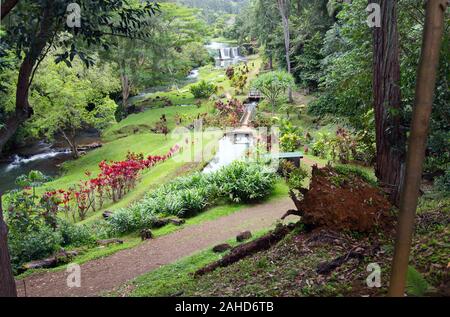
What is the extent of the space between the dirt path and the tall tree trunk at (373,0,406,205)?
11.7ft

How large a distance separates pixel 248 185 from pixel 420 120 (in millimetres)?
9058

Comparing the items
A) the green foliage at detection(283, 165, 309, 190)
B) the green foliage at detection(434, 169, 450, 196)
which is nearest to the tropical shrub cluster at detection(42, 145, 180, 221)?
A: the green foliage at detection(283, 165, 309, 190)

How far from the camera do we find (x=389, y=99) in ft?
19.8

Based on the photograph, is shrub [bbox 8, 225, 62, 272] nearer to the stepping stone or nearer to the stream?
the stepping stone

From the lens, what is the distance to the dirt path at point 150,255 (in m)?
6.77

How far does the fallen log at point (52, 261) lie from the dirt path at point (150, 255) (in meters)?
0.41

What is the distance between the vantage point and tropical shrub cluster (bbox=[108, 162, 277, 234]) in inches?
408

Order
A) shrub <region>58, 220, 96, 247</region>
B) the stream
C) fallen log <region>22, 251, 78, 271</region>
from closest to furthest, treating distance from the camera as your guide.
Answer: fallen log <region>22, 251, 78, 271</region>
shrub <region>58, 220, 96, 247</region>
the stream

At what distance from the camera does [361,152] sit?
45.9 feet

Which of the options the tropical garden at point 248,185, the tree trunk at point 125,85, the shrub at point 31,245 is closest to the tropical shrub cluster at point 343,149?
the tropical garden at point 248,185

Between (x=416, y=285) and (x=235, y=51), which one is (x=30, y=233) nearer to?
(x=416, y=285)
